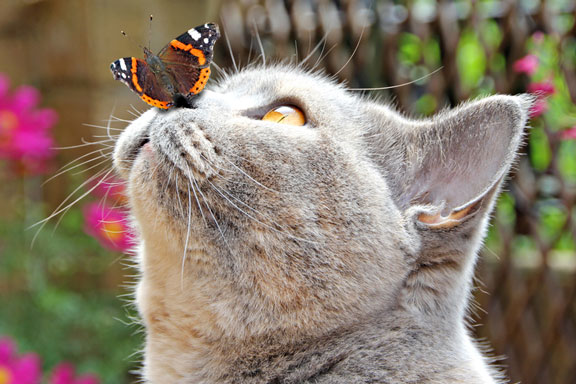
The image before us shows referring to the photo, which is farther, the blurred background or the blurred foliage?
the blurred foliage

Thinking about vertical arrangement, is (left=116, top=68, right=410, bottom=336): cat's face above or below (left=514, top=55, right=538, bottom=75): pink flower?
below

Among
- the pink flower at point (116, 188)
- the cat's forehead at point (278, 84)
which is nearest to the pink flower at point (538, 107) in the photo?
the cat's forehead at point (278, 84)

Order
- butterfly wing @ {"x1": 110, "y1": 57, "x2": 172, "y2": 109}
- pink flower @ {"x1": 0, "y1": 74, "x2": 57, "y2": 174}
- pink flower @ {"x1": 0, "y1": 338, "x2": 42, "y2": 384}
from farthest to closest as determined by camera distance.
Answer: pink flower @ {"x1": 0, "y1": 74, "x2": 57, "y2": 174} < pink flower @ {"x1": 0, "y1": 338, "x2": 42, "y2": 384} < butterfly wing @ {"x1": 110, "y1": 57, "x2": 172, "y2": 109}

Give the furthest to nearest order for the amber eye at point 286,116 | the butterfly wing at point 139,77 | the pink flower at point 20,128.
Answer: the pink flower at point 20,128, the amber eye at point 286,116, the butterfly wing at point 139,77

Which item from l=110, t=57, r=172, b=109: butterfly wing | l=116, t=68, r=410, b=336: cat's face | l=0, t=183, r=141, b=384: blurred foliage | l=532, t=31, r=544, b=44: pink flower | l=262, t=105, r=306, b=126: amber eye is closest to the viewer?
l=110, t=57, r=172, b=109: butterfly wing

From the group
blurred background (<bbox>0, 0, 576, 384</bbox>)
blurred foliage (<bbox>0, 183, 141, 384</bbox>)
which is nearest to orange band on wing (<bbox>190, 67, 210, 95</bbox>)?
blurred background (<bbox>0, 0, 576, 384</bbox>)

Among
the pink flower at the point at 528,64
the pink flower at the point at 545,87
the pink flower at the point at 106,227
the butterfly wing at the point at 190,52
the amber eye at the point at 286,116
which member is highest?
the butterfly wing at the point at 190,52

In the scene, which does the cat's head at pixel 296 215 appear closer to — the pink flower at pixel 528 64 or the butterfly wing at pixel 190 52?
the butterfly wing at pixel 190 52

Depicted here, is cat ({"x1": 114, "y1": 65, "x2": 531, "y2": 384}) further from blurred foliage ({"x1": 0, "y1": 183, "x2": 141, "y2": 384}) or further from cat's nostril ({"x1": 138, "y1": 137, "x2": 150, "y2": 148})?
blurred foliage ({"x1": 0, "y1": 183, "x2": 141, "y2": 384})
